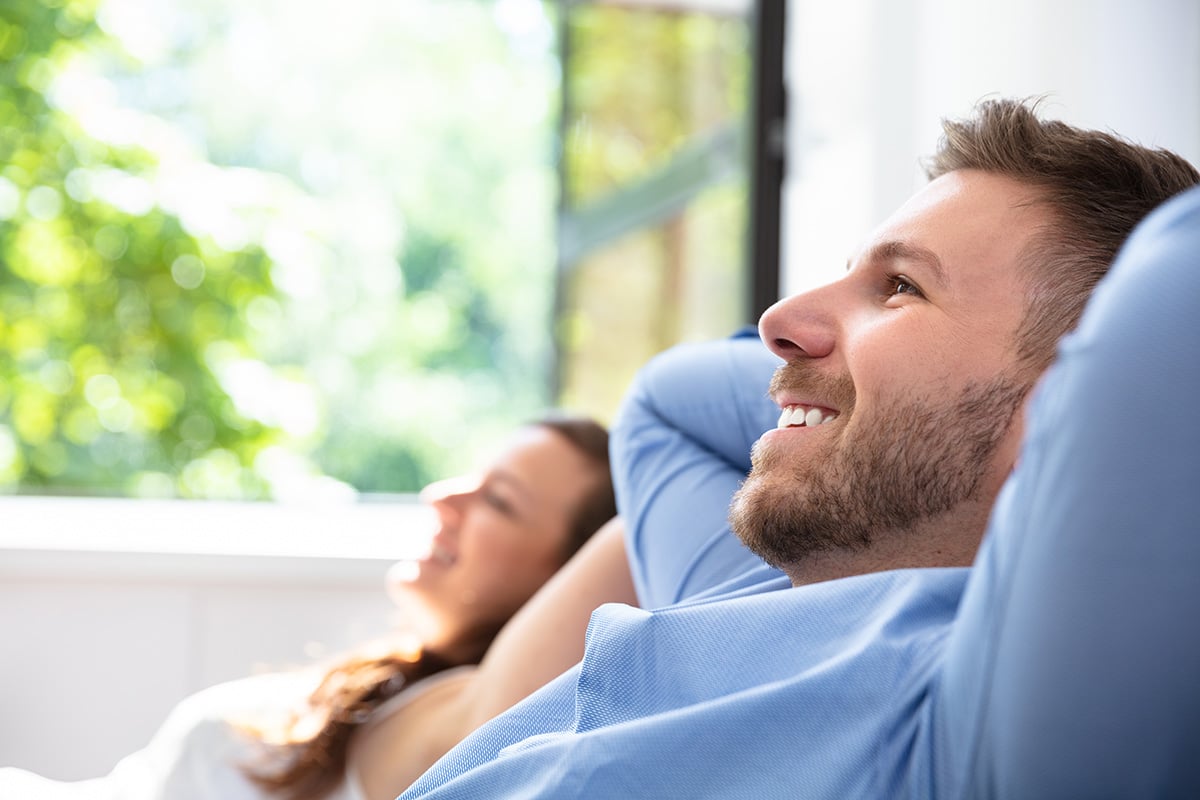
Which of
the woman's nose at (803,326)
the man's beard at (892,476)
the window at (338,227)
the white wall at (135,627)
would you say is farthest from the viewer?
the window at (338,227)

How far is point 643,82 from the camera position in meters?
4.46

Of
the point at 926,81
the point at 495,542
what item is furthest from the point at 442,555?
the point at 926,81

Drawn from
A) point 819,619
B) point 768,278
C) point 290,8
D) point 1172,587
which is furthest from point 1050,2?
point 290,8

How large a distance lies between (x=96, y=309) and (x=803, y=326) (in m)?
4.28

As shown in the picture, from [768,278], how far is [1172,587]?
2039mm

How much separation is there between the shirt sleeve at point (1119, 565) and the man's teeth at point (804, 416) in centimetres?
35

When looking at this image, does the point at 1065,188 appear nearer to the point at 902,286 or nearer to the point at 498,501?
the point at 902,286

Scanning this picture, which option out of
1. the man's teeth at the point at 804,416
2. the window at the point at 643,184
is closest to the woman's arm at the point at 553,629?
the man's teeth at the point at 804,416

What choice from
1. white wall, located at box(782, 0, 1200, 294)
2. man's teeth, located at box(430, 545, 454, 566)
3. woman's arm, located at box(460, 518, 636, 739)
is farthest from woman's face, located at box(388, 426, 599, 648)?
white wall, located at box(782, 0, 1200, 294)

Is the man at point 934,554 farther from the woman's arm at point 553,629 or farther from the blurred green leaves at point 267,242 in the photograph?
the blurred green leaves at point 267,242

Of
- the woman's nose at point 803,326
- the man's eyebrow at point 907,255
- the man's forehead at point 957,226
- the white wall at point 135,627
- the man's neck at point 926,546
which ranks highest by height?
the man's forehead at point 957,226

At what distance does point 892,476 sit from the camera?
0.77 metres

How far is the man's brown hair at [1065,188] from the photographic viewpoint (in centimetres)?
78

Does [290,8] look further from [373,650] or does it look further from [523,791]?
[523,791]
